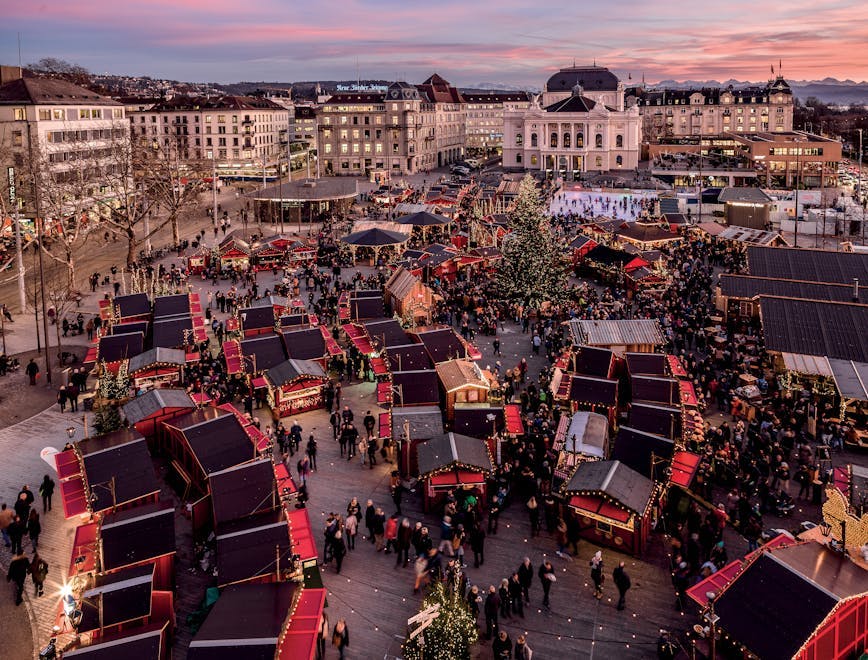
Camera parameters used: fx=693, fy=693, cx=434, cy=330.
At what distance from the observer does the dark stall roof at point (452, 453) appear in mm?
18156

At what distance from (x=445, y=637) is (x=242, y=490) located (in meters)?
6.83

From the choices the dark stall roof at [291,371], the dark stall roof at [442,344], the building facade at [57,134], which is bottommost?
the dark stall roof at [291,371]

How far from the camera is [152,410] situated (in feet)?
69.8

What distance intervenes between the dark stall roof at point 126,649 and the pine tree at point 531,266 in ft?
86.2

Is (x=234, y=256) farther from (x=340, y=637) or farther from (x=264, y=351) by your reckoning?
(x=340, y=637)

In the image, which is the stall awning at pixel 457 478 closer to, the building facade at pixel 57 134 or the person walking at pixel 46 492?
the person walking at pixel 46 492

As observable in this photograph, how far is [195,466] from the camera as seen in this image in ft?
61.3

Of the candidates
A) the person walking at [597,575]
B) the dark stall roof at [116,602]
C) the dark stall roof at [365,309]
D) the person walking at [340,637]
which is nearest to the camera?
the dark stall roof at [116,602]

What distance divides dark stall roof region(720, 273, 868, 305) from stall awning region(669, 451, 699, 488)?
16.7 m

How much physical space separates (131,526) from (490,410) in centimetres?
1034

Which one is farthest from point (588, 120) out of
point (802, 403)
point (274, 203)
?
point (802, 403)

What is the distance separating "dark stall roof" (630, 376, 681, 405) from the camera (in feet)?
74.0

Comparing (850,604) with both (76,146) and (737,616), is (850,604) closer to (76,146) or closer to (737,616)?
(737,616)

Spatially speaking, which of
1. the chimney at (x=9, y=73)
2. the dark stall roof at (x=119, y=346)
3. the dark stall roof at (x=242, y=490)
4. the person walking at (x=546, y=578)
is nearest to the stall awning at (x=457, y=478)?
the person walking at (x=546, y=578)
